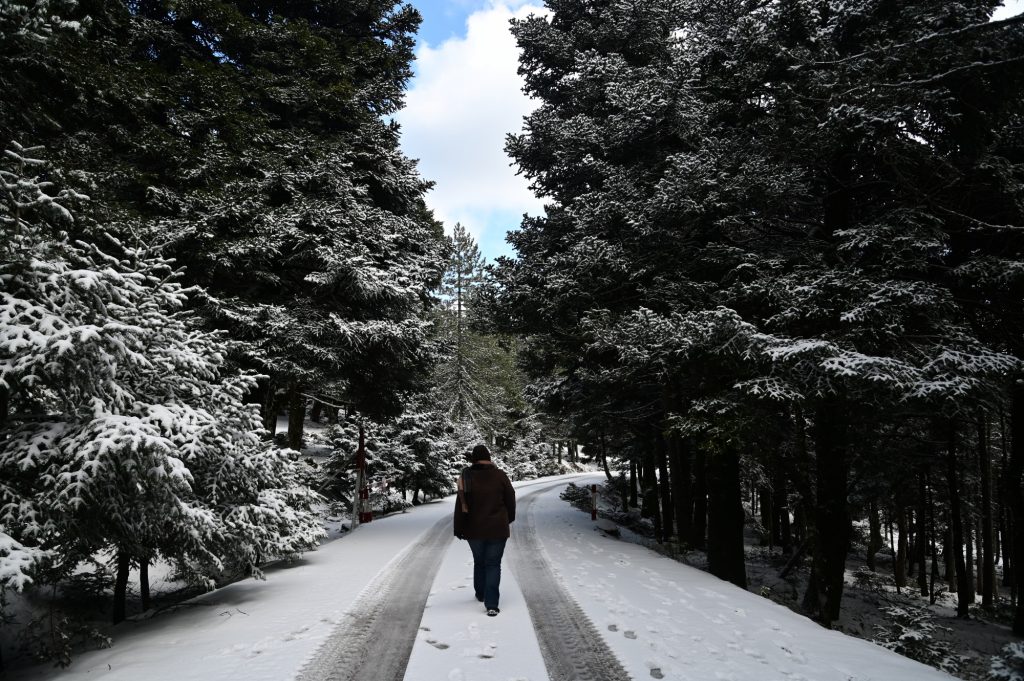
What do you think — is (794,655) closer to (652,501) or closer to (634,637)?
(634,637)

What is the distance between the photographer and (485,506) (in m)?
5.92

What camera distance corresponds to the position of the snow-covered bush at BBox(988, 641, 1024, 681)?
18.6ft

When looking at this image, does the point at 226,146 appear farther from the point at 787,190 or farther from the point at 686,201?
the point at 787,190

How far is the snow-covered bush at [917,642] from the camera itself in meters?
8.27

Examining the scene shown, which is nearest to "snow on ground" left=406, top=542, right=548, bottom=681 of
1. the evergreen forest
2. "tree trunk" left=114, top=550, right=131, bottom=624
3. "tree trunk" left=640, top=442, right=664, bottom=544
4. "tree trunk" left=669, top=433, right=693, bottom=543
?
the evergreen forest

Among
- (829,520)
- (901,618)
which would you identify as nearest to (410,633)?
→ (829,520)

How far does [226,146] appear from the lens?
12.4 m

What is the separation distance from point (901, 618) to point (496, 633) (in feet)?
30.5

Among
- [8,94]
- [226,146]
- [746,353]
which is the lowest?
[746,353]

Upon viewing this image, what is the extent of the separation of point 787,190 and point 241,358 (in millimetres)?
11668

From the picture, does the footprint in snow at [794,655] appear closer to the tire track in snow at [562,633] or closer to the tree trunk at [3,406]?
the tire track in snow at [562,633]

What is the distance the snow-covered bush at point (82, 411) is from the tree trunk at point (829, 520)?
9.12 m

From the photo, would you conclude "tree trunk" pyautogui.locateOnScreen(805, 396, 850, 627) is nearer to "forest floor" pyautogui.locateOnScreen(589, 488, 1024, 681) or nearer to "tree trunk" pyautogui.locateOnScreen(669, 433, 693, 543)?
"forest floor" pyautogui.locateOnScreen(589, 488, 1024, 681)

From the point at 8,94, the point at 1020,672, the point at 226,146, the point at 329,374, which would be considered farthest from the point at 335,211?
the point at 1020,672
